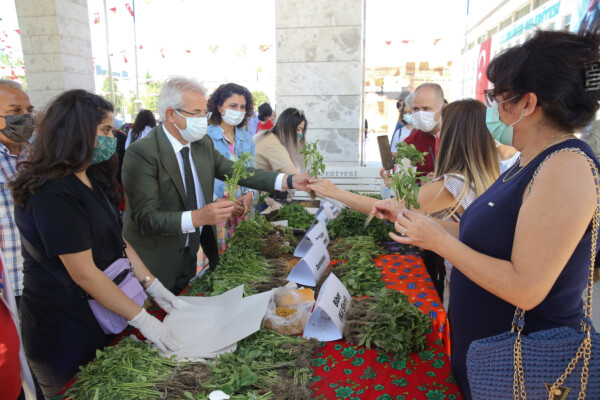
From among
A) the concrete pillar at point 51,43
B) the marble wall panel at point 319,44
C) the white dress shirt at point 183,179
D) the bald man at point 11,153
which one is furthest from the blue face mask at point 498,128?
the concrete pillar at point 51,43

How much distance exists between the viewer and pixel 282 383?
1.45 m

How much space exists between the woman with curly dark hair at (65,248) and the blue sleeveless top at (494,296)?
118 centimetres

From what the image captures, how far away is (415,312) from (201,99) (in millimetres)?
1910

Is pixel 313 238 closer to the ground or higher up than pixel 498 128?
closer to the ground

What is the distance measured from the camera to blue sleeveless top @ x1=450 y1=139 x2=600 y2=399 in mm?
1265

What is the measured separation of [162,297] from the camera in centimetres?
210

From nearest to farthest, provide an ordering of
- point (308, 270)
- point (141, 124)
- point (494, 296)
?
point (494, 296) < point (308, 270) < point (141, 124)

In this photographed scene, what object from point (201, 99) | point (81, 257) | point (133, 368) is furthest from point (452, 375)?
point (201, 99)

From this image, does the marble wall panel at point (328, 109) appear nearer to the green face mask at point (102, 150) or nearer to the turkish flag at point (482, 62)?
the green face mask at point (102, 150)

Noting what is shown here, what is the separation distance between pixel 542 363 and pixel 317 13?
249 inches

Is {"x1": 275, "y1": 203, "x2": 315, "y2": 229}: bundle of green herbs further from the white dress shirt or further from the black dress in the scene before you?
the black dress

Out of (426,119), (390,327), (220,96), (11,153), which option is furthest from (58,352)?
(426,119)

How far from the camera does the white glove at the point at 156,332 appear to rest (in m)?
1.69

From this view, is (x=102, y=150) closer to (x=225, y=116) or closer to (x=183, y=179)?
(x=183, y=179)
